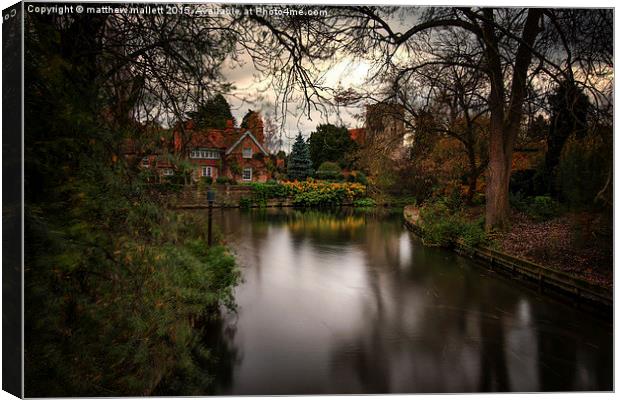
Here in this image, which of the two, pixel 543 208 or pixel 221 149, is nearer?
pixel 221 149

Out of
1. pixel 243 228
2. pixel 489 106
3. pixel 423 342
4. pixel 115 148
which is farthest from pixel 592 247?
pixel 243 228

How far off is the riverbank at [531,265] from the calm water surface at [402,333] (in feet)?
0.70

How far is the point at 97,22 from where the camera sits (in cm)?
258

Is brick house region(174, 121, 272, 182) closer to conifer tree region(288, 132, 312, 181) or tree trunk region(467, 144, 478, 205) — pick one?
conifer tree region(288, 132, 312, 181)

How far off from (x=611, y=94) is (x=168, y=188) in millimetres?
2961

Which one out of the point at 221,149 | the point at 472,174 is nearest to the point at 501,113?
the point at 472,174

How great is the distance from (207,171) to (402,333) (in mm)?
2492

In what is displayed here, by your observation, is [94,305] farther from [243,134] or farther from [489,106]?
[489,106]

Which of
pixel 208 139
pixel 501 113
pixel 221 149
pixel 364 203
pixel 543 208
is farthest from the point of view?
pixel 364 203

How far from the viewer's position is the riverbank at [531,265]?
393cm

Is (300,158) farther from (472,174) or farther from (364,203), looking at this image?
(364,203)

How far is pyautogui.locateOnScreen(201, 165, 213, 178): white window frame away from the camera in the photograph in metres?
3.02

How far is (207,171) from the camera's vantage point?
10.3 ft

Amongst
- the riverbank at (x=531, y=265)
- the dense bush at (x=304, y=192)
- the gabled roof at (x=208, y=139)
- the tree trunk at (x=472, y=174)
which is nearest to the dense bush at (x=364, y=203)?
the dense bush at (x=304, y=192)
